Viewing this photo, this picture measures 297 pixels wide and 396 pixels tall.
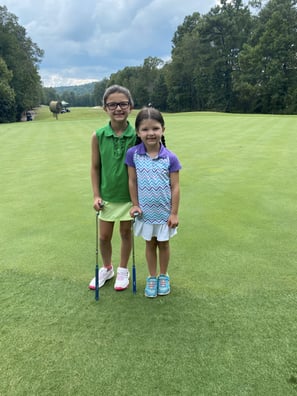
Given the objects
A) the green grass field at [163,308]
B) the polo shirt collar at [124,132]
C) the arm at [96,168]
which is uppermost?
the polo shirt collar at [124,132]

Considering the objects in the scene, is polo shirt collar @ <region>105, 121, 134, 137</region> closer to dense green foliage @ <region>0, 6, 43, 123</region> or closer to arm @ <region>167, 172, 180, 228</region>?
arm @ <region>167, 172, 180, 228</region>

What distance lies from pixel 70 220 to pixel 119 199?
1.70m

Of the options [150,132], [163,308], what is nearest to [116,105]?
[150,132]

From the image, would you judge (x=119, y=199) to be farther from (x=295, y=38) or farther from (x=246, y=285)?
(x=295, y=38)

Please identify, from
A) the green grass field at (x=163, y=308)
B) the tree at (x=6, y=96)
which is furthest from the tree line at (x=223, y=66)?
the green grass field at (x=163, y=308)

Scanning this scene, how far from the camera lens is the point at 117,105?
2650 millimetres

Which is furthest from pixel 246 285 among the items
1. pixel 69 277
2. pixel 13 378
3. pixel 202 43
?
pixel 202 43

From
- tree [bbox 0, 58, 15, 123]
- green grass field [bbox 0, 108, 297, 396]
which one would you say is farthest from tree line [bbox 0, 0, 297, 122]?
green grass field [bbox 0, 108, 297, 396]

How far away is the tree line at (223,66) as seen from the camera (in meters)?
41.0

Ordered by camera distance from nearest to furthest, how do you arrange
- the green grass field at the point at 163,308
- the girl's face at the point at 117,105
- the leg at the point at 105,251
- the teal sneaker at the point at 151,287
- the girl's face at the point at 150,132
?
the green grass field at the point at 163,308
the girl's face at the point at 150,132
the girl's face at the point at 117,105
the teal sneaker at the point at 151,287
the leg at the point at 105,251

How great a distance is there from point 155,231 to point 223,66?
53022mm

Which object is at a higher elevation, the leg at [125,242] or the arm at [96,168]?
the arm at [96,168]

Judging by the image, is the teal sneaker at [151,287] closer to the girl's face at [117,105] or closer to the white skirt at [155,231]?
the white skirt at [155,231]

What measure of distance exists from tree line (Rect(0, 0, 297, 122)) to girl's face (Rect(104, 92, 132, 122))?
3652 cm
